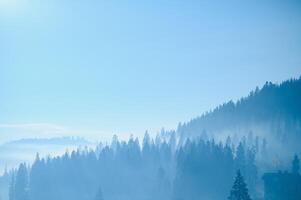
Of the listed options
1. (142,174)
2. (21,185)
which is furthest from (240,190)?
(21,185)

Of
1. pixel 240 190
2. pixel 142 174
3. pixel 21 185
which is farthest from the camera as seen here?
pixel 142 174

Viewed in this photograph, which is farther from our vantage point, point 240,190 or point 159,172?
point 159,172

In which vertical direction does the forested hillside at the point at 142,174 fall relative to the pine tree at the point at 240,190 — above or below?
below

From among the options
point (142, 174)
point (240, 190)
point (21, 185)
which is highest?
point (240, 190)

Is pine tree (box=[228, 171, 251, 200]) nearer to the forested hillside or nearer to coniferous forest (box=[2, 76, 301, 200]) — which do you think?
coniferous forest (box=[2, 76, 301, 200])

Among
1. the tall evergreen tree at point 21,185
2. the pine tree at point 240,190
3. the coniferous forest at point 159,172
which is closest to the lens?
the pine tree at point 240,190

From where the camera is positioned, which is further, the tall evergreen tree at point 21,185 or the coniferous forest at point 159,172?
the tall evergreen tree at point 21,185

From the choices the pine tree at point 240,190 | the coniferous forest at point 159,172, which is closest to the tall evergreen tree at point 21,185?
the coniferous forest at point 159,172

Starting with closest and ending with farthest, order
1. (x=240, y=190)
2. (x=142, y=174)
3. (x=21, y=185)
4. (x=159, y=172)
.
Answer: (x=240, y=190) < (x=159, y=172) < (x=21, y=185) < (x=142, y=174)

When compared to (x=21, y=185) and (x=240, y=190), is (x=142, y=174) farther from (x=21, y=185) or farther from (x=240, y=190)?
(x=240, y=190)

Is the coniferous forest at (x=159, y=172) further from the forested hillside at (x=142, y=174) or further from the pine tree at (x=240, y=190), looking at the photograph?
the pine tree at (x=240, y=190)

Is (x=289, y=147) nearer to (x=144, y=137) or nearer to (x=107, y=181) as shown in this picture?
(x=144, y=137)

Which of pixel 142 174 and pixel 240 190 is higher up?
pixel 240 190

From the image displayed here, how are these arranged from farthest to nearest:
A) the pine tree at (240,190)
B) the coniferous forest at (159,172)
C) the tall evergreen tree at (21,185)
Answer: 1. the tall evergreen tree at (21,185)
2. the coniferous forest at (159,172)
3. the pine tree at (240,190)
